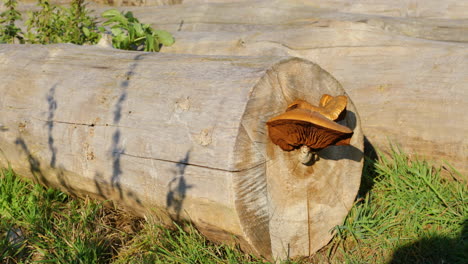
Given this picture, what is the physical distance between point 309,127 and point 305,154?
1.00 ft

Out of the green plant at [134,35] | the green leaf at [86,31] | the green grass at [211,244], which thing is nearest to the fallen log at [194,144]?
the green grass at [211,244]

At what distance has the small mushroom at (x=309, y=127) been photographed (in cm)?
237

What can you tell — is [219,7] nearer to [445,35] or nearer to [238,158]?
[445,35]

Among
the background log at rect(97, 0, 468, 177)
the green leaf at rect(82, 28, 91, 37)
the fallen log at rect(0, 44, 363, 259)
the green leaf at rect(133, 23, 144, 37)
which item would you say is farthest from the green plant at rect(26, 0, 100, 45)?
the fallen log at rect(0, 44, 363, 259)

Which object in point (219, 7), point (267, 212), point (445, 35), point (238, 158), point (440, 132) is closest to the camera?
point (238, 158)

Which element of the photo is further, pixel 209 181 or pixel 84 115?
pixel 84 115

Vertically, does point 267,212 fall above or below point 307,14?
below

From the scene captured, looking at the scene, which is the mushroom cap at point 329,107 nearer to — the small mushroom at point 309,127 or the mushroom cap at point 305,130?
the small mushroom at point 309,127

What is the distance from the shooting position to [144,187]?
286cm

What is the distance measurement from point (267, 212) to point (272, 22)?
9.51 feet

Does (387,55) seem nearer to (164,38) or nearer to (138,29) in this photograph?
(164,38)

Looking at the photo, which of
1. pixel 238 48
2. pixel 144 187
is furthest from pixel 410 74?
pixel 144 187

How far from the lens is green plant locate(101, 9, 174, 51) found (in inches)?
172

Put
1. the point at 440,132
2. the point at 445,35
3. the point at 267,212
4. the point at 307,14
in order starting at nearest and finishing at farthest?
the point at 267,212 < the point at 440,132 < the point at 445,35 < the point at 307,14
